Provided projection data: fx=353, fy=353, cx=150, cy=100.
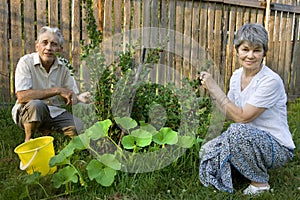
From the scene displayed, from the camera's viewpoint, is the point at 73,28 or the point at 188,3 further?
the point at 188,3

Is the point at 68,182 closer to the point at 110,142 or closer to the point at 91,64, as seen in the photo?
the point at 110,142

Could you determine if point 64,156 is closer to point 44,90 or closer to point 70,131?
point 44,90

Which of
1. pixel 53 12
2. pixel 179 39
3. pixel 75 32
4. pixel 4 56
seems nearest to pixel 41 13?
pixel 53 12

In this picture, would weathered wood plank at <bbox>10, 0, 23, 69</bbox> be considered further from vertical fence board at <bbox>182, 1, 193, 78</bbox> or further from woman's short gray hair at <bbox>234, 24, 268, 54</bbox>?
woman's short gray hair at <bbox>234, 24, 268, 54</bbox>

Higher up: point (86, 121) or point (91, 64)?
point (91, 64)

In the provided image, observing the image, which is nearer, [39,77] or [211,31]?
[39,77]

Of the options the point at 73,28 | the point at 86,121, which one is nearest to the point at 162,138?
the point at 86,121

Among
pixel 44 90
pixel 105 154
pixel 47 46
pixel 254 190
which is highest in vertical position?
pixel 47 46

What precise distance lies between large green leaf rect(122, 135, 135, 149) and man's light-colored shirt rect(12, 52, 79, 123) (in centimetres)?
103

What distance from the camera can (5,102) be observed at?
3834 millimetres

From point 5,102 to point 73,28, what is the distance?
1108 mm

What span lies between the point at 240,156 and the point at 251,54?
66cm

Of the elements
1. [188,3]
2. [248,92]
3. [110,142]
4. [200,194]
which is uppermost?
[188,3]

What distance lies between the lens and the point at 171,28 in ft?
14.9
